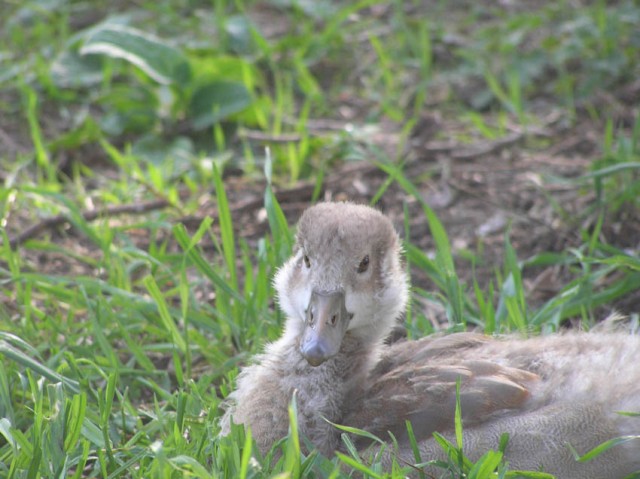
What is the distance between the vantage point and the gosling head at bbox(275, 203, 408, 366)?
9.54 ft

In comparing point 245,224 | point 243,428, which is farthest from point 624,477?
point 245,224

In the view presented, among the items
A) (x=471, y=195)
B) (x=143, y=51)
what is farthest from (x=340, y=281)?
(x=143, y=51)

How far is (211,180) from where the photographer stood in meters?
4.94

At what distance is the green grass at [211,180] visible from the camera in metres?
3.00

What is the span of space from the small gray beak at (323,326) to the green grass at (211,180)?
0.27 metres

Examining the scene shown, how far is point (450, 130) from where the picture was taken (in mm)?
5504

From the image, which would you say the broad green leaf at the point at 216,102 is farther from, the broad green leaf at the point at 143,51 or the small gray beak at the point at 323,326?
the small gray beak at the point at 323,326

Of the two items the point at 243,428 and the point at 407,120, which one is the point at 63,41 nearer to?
the point at 407,120

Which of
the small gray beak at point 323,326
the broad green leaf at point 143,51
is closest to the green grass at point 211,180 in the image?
the broad green leaf at point 143,51

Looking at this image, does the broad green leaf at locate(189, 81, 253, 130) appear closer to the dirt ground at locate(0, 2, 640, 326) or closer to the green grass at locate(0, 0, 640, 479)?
the green grass at locate(0, 0, 640, 479)

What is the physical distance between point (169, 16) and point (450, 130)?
214 centimetres

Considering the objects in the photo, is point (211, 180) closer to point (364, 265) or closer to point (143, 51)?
point (143, 51)

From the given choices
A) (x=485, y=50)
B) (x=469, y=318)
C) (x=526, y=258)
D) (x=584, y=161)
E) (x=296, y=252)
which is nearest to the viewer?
(x=296, y=252)

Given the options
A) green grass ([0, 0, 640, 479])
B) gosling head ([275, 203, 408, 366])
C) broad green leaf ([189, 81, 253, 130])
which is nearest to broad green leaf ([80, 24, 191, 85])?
green grass ([0, 0, 640, 479])
